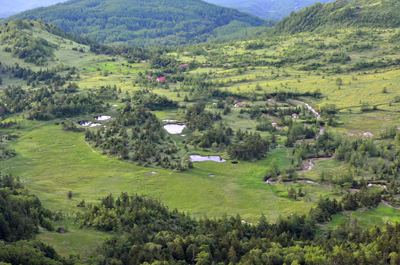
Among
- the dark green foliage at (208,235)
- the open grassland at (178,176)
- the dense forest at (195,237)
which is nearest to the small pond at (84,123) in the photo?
the open grassland at (178,176)

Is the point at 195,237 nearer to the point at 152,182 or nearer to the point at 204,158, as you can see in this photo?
the point at 152,182

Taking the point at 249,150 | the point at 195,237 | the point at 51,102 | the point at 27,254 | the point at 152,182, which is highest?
the point at 51,102

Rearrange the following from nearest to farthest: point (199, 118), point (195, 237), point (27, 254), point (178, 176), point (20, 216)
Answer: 1. point (27, 254)
2. point (20, 216)
3. point (195, 237)
4. point (178, 176)
5. point (199, 118)

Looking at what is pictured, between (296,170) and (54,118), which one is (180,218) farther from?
(54,118)

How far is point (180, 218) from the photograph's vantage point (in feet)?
251

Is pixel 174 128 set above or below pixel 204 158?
above

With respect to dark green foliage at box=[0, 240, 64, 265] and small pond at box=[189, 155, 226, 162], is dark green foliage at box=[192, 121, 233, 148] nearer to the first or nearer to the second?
small pond at box=[189, 155, 226, 162]

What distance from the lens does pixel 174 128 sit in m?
139

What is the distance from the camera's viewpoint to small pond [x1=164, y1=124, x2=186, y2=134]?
5359 inches

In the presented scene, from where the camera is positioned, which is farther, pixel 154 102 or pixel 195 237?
pixel 154 102

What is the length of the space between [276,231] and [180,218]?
18956 mm

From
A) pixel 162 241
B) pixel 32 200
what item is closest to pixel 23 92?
pixel 32 200

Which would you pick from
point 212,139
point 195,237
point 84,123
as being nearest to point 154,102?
point 84,123

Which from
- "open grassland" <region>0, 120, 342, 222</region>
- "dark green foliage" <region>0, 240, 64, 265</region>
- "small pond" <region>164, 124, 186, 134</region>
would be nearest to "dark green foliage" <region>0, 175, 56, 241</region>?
"dark green foliage" <region>0, 240, 64, 265</region>
